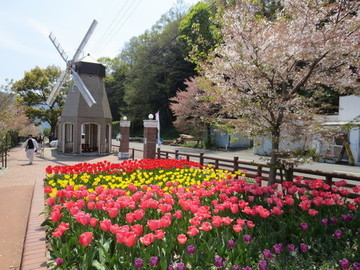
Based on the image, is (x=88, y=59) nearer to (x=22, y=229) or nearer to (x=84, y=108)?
(x=84, y=108)

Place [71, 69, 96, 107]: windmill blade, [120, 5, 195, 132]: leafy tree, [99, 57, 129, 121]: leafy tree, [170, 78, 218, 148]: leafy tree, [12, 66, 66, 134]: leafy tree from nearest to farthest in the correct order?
[71, 69, 96, 107]: windmill blade, [170, 78, 218, 148]: leafy tree, [12, 66, 66, 134]: leafy tree, [120, 5, 195, 132]: leafy tree, [99, 57, 129, 121]: leafy tree

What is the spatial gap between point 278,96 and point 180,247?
394 centimetres

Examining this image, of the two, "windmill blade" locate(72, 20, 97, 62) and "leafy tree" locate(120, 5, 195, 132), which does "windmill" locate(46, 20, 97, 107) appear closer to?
"windmill blade" locate(72, 20, 97, 62)

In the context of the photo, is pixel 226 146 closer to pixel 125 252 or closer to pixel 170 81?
pixel 170 81

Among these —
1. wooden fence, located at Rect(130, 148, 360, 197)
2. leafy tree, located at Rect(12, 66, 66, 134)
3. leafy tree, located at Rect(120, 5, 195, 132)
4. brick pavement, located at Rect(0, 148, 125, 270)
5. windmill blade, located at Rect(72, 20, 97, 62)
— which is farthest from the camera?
leafy tree, located at Rect(120, 5, 195, 132)

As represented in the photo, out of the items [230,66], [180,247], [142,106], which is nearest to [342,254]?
[180,247]

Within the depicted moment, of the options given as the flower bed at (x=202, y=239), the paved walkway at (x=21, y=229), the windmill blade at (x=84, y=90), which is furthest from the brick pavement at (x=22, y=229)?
the windmill blade at (x=84, y=90)

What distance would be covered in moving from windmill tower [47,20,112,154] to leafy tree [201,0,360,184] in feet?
53.4

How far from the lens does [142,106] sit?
44375 millimetres

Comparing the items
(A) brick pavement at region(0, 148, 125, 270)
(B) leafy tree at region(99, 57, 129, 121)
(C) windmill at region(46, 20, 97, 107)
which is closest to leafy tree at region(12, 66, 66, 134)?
(C) windmill at region(46, 20, 97, 107)

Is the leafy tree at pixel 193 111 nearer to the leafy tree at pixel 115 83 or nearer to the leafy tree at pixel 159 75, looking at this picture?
the leafy tree at pixel 159 75

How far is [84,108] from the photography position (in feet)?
69.5

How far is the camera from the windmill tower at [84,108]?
21.0 metres

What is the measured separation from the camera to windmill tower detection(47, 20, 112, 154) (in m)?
21.0
